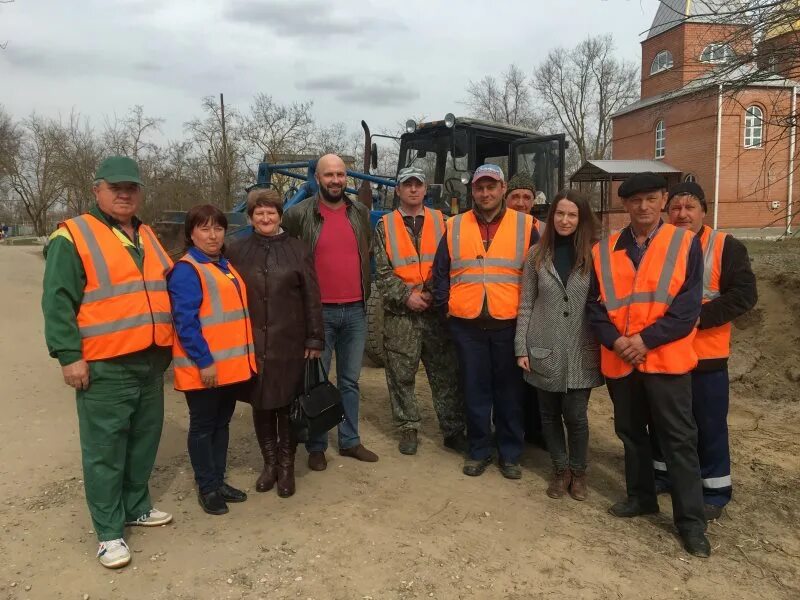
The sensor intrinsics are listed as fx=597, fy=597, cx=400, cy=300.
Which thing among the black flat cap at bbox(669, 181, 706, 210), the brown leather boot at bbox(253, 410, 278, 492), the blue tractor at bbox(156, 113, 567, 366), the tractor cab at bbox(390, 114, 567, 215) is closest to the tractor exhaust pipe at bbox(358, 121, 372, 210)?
the blue tractor at bbox(156, 113, 567, 366)

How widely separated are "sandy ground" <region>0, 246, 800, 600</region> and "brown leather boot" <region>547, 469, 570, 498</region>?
58 millimetres

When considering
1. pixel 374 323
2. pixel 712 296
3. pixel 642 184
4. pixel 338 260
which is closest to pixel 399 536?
pixel 338 260

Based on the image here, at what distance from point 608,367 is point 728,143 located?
982 inches

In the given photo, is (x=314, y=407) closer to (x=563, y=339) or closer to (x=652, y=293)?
(x=563, y=339)

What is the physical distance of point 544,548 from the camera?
298 centimetres

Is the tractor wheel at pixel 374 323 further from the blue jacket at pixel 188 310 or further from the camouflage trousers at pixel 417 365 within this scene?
the blue jacket at pixel 188 310

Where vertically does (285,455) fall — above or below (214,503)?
above

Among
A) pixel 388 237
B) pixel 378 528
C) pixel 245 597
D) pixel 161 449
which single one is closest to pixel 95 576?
pixel 245 597

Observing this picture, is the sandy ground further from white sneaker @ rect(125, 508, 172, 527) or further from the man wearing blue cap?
the man wearing blue cap

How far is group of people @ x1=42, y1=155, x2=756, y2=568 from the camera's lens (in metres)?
2.88

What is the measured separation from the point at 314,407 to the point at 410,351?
88 centimetres

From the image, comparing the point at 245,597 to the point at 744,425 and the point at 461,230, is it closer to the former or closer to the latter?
the point at 461,230

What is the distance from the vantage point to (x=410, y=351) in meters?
4.12

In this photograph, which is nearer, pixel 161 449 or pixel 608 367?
pixel 608 367
